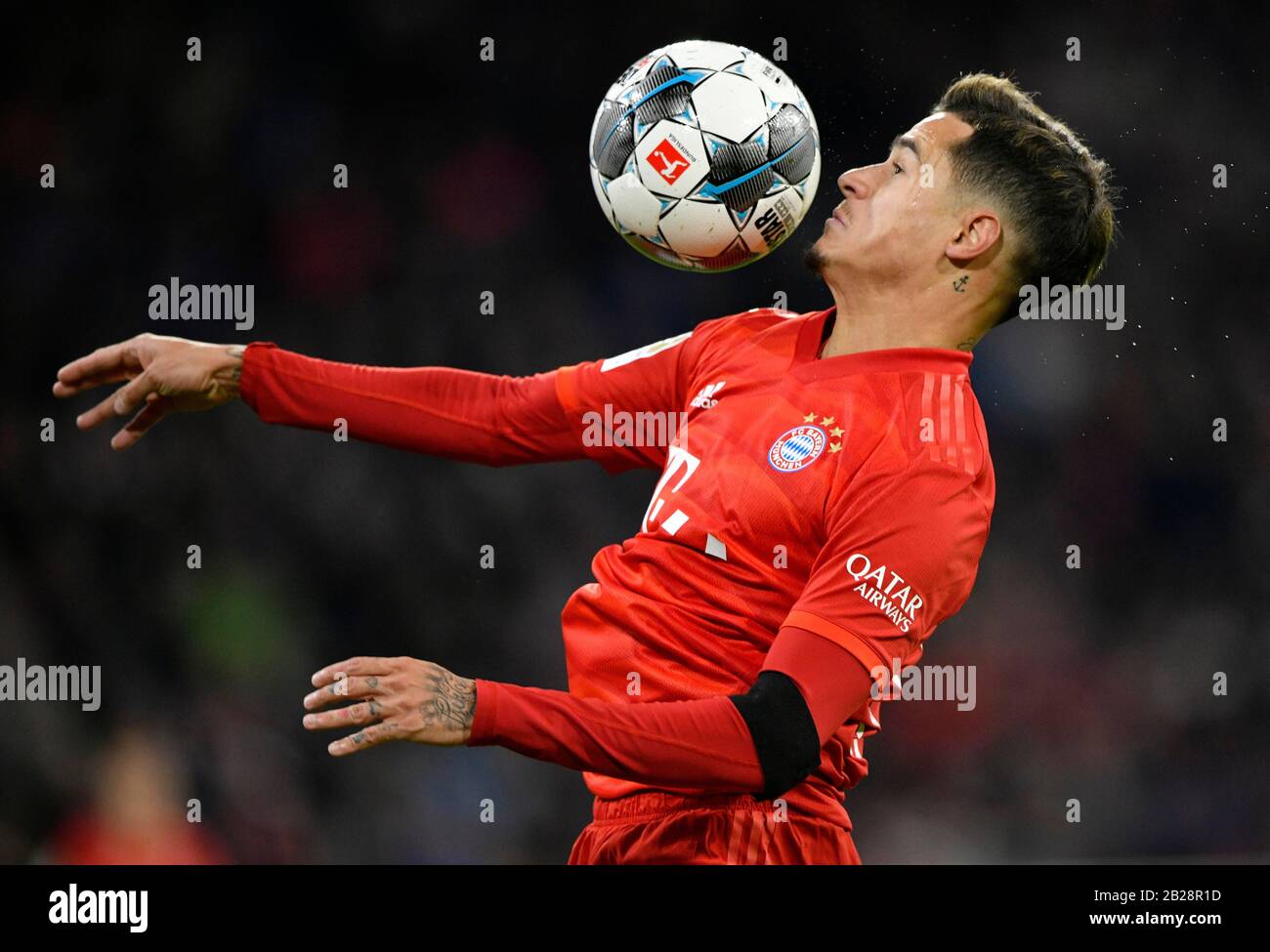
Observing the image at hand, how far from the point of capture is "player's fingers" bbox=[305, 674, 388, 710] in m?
2.29

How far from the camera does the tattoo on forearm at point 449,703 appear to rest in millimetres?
2340

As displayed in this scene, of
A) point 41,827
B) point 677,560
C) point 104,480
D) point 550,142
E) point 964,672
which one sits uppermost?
point 550,142

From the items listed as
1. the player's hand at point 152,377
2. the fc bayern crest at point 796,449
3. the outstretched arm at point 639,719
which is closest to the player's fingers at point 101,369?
the player's hand at point 152,377

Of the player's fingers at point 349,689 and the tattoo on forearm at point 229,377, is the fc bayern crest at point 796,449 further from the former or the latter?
the tattoo on forearm at point 229,377

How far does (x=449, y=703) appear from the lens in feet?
7.78

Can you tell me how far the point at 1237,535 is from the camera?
612 centimetres

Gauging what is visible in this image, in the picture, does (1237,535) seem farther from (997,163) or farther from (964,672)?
(997,163)

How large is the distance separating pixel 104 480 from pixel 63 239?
106cm

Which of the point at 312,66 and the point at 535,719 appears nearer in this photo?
the point at 535,719

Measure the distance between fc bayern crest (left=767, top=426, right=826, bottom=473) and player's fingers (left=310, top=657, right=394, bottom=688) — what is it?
3.10 ft

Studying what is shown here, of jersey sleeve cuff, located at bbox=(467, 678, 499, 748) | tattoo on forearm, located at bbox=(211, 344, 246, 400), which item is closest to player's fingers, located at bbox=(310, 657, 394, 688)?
jersey sleeve cuff, located at bbox=(467, 678, 499, 748)

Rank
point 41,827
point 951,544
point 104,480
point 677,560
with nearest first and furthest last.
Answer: point 951,544, point 677,560, point 41,827, point 104,480

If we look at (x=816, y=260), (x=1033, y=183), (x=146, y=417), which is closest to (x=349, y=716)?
(x=146, y=417)

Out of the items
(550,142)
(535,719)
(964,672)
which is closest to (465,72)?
(550,142)
